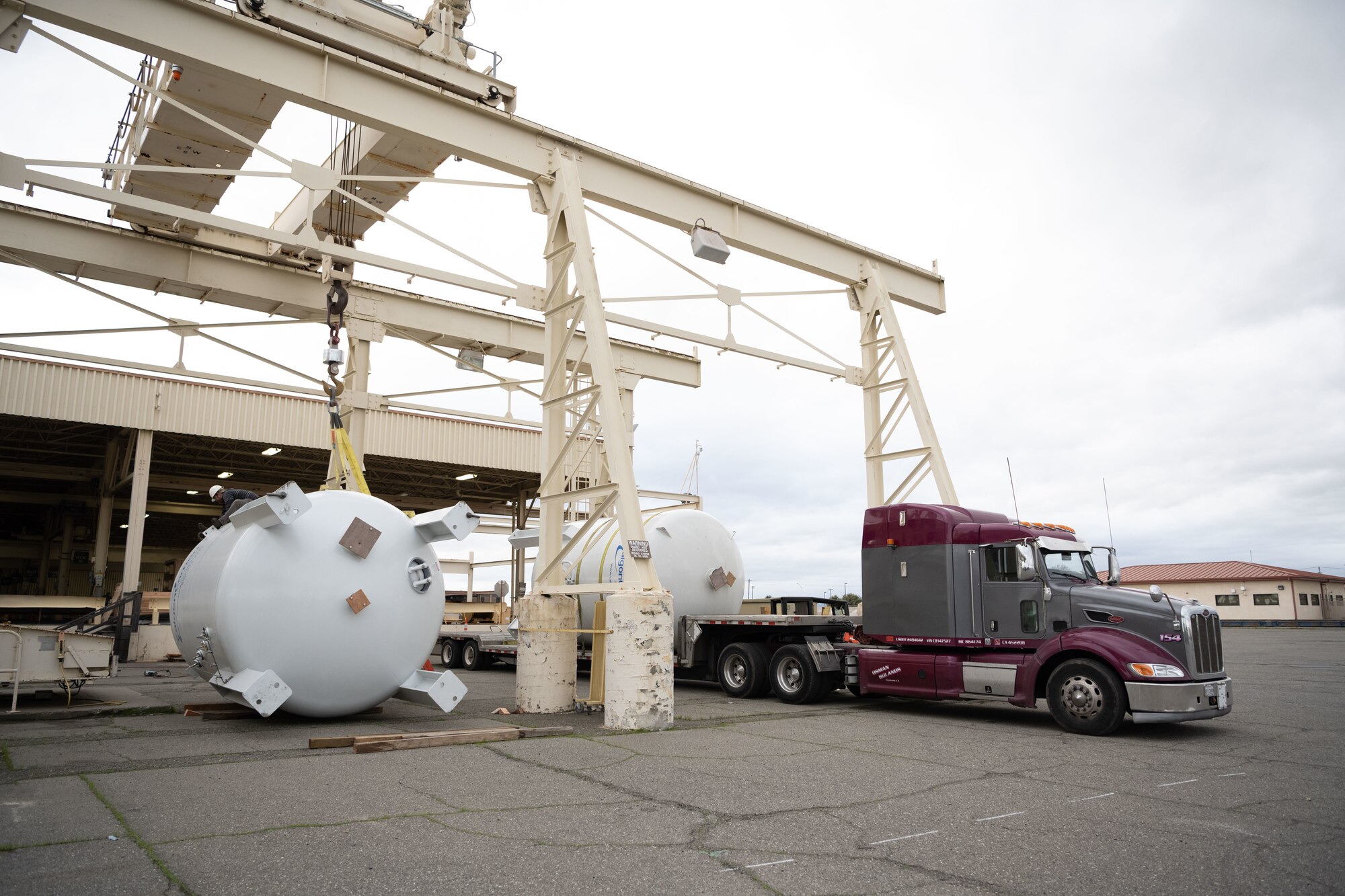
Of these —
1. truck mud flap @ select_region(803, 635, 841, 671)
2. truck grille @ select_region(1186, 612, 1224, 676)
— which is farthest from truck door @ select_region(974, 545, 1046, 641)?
truck mud flap @ select_region(803, 635, 841, 671)

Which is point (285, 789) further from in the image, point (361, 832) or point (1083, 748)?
point (1083, 748)

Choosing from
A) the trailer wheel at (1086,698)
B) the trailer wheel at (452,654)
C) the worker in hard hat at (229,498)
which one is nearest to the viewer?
the trailer wheel at (1086,698)

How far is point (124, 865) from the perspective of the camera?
4594 mm

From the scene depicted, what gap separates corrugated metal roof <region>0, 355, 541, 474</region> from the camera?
20.4m

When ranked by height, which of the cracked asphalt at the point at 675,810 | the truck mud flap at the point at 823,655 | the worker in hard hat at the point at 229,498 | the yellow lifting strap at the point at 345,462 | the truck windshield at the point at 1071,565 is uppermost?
the yellow lifting strap at the point at 345,462

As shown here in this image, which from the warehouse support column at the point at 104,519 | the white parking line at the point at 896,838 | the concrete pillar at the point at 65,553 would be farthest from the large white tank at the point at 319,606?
the concrete pillar at the point at 65,553

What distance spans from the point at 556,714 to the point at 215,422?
632 inches

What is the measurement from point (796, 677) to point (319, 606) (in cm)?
691

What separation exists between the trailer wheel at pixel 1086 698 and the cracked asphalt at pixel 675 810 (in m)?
0.33

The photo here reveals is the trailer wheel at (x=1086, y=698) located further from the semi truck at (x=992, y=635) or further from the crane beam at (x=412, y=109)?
the crane beam at (x=412, y=109)

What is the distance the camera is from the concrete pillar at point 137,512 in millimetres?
20062

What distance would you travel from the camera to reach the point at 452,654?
1992 centimetres

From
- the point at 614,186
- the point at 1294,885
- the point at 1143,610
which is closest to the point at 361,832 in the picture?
the point at 1294,885

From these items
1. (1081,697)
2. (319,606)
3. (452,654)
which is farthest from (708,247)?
(452,654)
